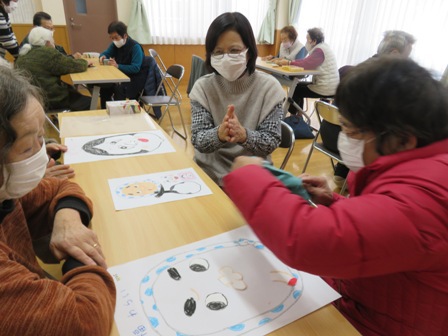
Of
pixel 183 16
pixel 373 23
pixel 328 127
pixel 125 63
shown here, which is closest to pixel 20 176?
pixel 328 127

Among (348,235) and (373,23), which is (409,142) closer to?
(348,235)

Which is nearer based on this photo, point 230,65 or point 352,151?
point 352,151

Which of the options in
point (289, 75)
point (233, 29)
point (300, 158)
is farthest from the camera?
point (289, 75)

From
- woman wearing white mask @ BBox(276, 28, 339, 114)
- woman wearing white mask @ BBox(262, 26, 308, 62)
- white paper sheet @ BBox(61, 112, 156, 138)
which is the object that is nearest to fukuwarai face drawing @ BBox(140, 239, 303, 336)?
white paper sheet @ BBox(61, 112, 156, 138)

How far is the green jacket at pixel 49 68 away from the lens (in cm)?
295

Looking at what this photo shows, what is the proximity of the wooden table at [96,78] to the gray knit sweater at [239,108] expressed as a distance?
1818mm

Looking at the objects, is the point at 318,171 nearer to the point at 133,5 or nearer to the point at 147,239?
the point at 147,239

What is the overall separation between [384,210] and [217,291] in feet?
1.31

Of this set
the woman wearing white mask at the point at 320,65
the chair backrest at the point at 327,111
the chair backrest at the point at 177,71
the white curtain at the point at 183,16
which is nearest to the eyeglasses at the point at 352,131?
the chair backrest at the point at 327,111

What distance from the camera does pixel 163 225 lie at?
3.09 feet

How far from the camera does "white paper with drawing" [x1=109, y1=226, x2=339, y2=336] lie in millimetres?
639

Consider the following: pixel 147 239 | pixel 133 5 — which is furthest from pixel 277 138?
pixel 133 5

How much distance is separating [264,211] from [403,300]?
0.36 metres

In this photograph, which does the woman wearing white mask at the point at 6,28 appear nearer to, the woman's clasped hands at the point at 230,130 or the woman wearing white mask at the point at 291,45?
the woman's clasped hands at the point at 230,130
